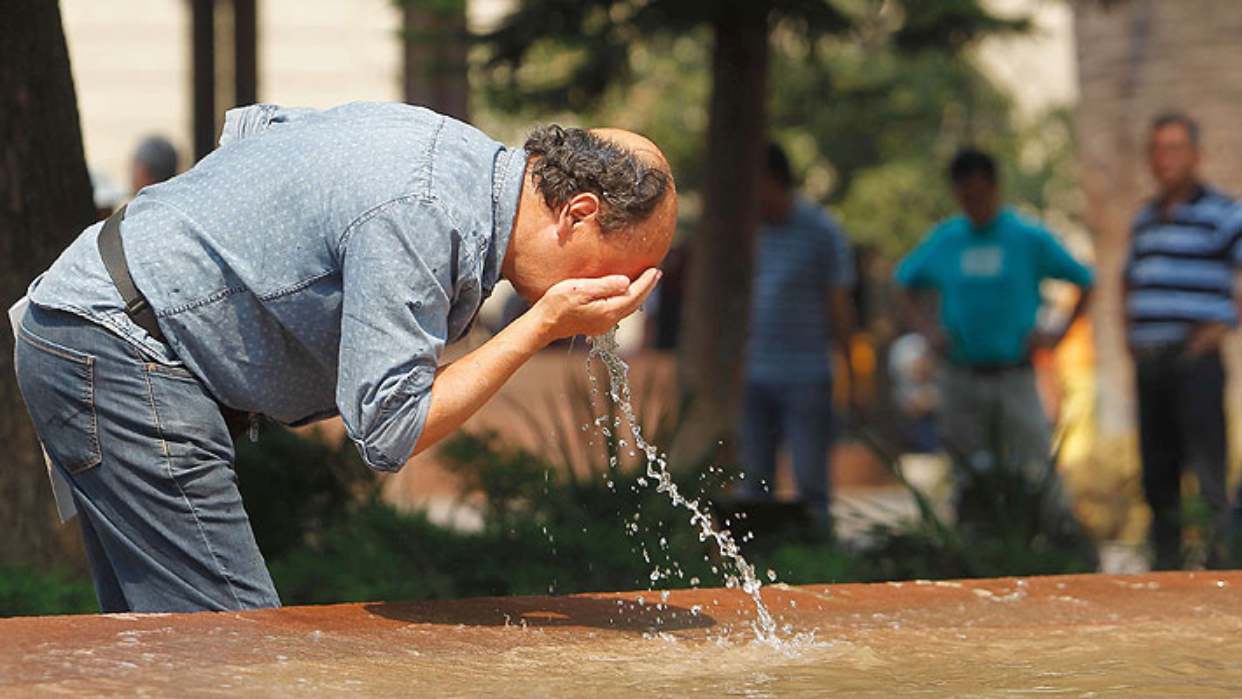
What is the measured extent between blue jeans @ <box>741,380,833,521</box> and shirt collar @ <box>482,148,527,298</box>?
16.4 feet

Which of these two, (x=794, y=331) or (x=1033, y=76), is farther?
(x=1033, y=76)

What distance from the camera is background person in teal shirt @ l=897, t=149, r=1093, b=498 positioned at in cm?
820

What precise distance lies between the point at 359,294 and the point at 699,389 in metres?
4.43

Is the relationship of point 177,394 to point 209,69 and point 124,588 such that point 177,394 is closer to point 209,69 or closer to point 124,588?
point 124,588

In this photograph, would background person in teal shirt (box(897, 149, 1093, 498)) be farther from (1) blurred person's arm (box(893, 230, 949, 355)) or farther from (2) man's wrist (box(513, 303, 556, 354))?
(2) man's wrist (box(513, 303, 556, 354))

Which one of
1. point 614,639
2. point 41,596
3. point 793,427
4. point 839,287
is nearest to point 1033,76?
point 839,287

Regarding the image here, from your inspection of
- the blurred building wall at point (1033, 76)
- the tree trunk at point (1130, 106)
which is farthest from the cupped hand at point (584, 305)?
the blurred building wall at point (1033, 76)

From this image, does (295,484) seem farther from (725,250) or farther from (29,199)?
(725,250)

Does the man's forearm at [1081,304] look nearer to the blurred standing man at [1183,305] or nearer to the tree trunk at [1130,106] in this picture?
the blurred standing man at [1183,305]

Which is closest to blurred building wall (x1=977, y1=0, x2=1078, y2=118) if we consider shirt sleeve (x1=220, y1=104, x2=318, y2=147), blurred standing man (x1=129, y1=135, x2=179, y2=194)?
blurred standing man (x1=129, y1=135, x2=179, y2=194)

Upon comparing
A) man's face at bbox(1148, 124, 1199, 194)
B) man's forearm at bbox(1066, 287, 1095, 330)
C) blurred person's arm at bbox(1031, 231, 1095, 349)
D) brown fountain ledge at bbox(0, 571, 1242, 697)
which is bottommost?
brown fountain ledge at bbox(0, 571, 1242, 697)

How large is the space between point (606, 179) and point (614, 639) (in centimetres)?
79

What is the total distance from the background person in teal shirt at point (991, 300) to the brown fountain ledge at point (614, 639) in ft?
13.3

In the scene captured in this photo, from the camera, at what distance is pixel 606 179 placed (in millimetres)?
3293
